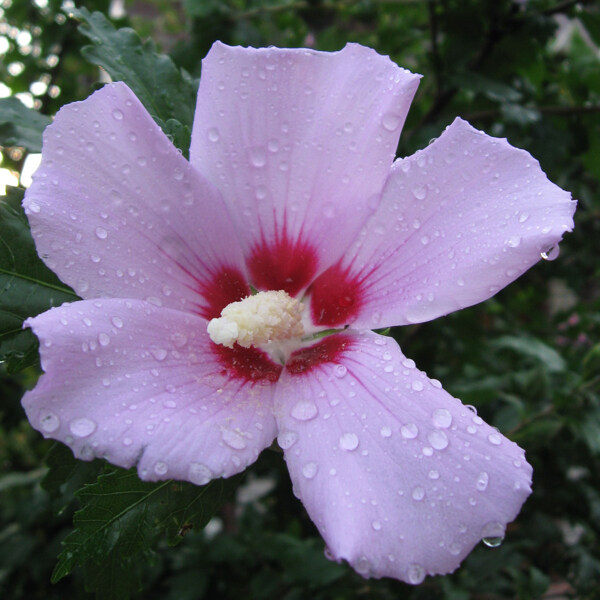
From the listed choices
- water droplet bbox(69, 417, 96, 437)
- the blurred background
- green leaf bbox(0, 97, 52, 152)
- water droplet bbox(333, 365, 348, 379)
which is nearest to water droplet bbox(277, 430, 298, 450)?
water droplet bbox(333, 365, 348, 379)

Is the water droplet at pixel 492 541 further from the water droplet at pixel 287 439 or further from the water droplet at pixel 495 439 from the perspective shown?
the water droplet at pixel 287 439

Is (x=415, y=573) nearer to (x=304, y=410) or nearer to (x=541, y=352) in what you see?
(x=304, y=410)

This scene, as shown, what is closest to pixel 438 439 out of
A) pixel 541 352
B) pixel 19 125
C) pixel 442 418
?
pixel 442 418

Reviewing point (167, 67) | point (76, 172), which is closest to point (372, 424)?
point (76, 172)

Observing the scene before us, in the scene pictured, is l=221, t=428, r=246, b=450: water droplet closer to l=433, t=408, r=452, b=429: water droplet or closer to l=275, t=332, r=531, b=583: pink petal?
l=275, t=332, r=531, b=583: pink petal

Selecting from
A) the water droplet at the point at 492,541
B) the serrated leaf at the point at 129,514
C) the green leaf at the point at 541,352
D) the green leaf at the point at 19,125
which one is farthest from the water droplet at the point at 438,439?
the green leaf at the point at 541,352
